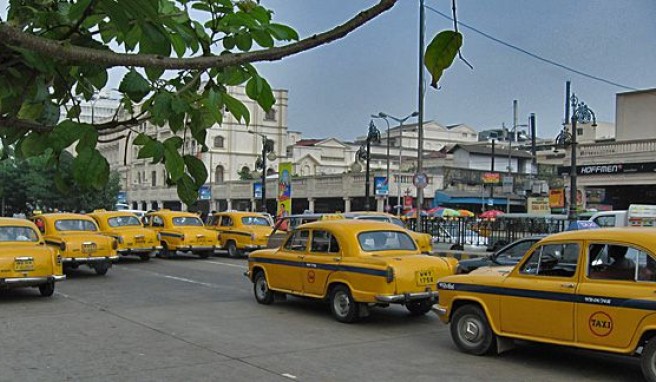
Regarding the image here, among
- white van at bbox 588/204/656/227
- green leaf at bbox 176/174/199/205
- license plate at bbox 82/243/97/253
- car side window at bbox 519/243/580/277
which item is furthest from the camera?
white van at bbox 588/204/656/227

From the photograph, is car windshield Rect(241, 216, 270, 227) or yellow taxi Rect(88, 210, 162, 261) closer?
yellow taxi Rect(88, 210, 162, 261)

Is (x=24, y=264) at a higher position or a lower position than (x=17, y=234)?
lower

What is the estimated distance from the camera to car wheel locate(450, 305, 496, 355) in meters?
9.02

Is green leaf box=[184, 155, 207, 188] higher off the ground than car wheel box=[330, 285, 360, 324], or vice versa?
green leaf box=[184, 155, 207, 188]

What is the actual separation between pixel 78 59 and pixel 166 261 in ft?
73.7

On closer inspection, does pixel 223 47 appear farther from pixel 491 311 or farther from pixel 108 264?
pixel 108 264

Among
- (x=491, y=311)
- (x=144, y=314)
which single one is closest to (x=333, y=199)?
(x=144, y=314)

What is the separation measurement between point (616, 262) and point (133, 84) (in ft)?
23.0

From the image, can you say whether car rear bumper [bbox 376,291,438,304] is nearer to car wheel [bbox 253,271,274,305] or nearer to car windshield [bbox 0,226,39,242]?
car wheel [bbox 253,271,274,305]

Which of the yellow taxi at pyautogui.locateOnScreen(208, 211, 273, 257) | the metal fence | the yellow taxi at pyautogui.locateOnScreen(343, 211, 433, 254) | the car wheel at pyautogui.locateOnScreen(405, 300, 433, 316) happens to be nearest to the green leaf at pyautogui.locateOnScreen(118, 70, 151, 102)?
the car wheel at pyautogui.locateOnScreen(405, 300, 433, 316)

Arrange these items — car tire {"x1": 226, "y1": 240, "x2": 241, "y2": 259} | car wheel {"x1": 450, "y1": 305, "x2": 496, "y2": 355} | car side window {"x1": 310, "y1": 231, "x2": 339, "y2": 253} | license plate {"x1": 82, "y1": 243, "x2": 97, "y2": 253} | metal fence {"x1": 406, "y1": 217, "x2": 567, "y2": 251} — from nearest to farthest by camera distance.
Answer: car wheel {"x1": 450, "y1": 305, "x2": 496, "y2": 355} < car side window {"x1": 310, "y1": 231, "x2": 339, "y2": 253} < license plate {"x1": 82, "y1": 243, "x2": 97, "y2": 253} < metal fence {"x1": 406, "y1": 217, "x2": 567, "y2": 251} < car tire {"x1": 226, "y1": 240, "x2": 241, "y2": 259}

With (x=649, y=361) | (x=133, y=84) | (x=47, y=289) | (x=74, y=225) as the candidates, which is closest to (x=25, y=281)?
Answer: (x=47, y=289)

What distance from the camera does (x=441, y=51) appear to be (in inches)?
76.2

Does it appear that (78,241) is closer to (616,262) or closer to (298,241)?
(298,241)
